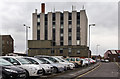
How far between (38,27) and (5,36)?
16.1 meters

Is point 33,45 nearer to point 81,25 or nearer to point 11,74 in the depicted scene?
point 81,25

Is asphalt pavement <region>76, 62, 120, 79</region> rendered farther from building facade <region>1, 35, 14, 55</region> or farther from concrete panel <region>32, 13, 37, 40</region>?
concrete panel <region>32, 13, 37, 40</region>

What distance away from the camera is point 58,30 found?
83.3 m

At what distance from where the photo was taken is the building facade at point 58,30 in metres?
77.4

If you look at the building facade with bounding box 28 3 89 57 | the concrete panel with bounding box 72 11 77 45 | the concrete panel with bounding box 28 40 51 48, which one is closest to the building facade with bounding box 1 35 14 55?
the concrete panel with bounding box 28 40 51 48

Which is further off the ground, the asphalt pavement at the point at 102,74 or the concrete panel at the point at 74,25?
the concrete panel at the point at 74,25

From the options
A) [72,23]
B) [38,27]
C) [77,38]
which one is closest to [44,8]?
[38,27]

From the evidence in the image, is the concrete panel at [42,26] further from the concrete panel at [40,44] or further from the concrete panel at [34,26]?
the concrete panel at [40,44]

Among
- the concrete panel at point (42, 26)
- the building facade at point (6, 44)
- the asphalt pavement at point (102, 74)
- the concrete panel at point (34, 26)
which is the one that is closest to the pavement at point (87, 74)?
the asphalt pavement at point (102, 74)

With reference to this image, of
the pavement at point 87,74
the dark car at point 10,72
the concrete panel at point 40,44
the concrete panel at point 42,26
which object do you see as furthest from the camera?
the concrete panel at point 42,26

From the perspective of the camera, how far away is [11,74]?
36.2ft

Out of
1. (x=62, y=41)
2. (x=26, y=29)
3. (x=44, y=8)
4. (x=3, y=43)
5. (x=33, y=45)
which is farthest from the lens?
(x=44, y=8)

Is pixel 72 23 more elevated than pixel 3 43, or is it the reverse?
pixel 72 23

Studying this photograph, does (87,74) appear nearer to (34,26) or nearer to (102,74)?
(102,74)
